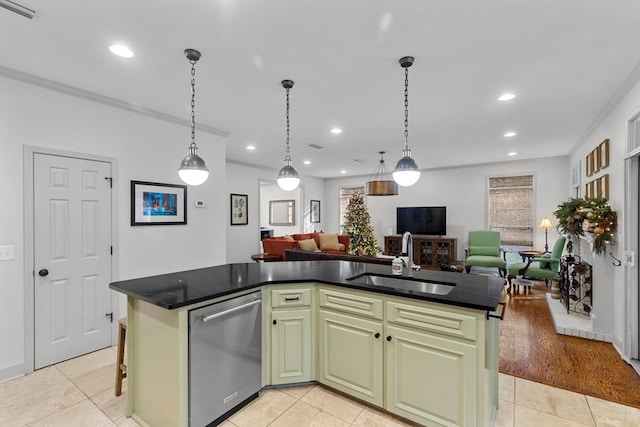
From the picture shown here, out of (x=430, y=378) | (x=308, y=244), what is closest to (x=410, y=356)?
(x=430, y=378)

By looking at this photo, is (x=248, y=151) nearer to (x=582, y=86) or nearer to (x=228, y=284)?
(x=228, y=284)

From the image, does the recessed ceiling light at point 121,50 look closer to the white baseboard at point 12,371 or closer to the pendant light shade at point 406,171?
the pendant light shade at point 406,171

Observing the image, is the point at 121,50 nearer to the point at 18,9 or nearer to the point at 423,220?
the point at 18,9

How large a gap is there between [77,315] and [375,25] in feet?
12.2

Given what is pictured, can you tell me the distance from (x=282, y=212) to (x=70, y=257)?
23.4ft

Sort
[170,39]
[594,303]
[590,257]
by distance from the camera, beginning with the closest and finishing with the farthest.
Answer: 1. [170,39]
2. [594,303]
3. [590,257]

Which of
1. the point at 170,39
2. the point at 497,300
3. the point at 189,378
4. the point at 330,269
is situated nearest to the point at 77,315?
the point at 189,378

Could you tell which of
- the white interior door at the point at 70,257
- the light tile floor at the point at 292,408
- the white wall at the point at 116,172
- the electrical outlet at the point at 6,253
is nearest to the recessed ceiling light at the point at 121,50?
the white wall at the point at 116,172

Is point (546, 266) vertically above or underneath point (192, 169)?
underneath

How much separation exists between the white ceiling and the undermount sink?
1.78 meters

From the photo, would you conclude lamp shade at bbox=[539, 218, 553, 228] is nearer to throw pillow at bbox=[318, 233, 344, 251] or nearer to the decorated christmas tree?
the decorated christmas tree

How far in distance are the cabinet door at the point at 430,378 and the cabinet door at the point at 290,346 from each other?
2.17 ft

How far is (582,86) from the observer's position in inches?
118

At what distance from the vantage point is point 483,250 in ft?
22.4
